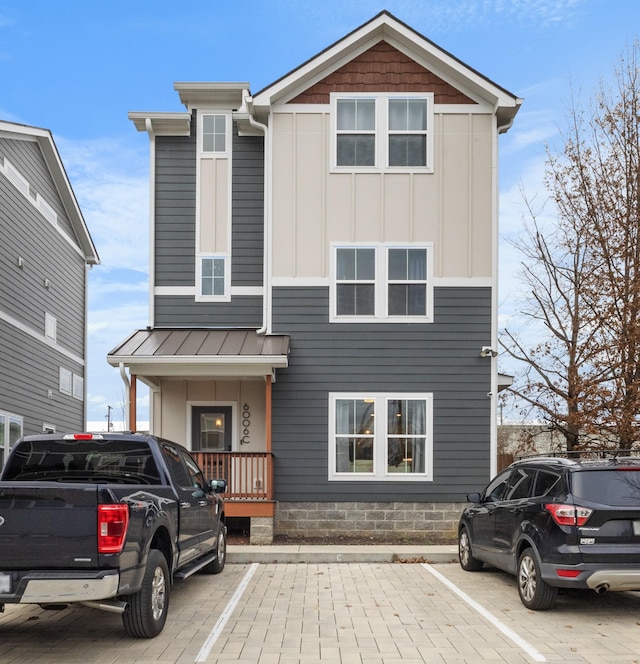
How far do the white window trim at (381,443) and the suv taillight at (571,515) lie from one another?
24.0 ft

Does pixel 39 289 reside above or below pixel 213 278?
above

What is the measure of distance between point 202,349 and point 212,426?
7.52 ft

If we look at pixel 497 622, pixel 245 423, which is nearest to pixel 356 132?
pixel 245 423

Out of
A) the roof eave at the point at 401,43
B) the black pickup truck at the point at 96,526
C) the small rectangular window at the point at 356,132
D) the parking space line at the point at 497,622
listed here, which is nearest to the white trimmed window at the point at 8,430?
the roof eave at the point at 401,43

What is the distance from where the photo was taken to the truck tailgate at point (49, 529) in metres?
6.57

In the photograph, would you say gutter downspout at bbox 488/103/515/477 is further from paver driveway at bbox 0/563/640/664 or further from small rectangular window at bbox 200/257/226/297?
small rectangular window at bbox 200/257/226/297

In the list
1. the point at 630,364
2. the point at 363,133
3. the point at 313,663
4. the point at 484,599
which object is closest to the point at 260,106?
the point at 363,133

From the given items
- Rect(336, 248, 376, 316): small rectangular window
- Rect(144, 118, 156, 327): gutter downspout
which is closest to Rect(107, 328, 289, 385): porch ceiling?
Rect(144, 118, 156, 327): gutter downspout

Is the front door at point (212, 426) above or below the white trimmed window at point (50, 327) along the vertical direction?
below

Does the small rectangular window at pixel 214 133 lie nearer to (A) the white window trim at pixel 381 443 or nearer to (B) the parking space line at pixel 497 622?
(A) the white window trim at pixel 381 443

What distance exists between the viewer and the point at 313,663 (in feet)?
21.7

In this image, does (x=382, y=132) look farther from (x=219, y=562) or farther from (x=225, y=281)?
(x=219, y=562)

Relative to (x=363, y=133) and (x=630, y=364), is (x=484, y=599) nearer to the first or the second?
(x=630, y=364)

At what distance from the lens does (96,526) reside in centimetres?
659
